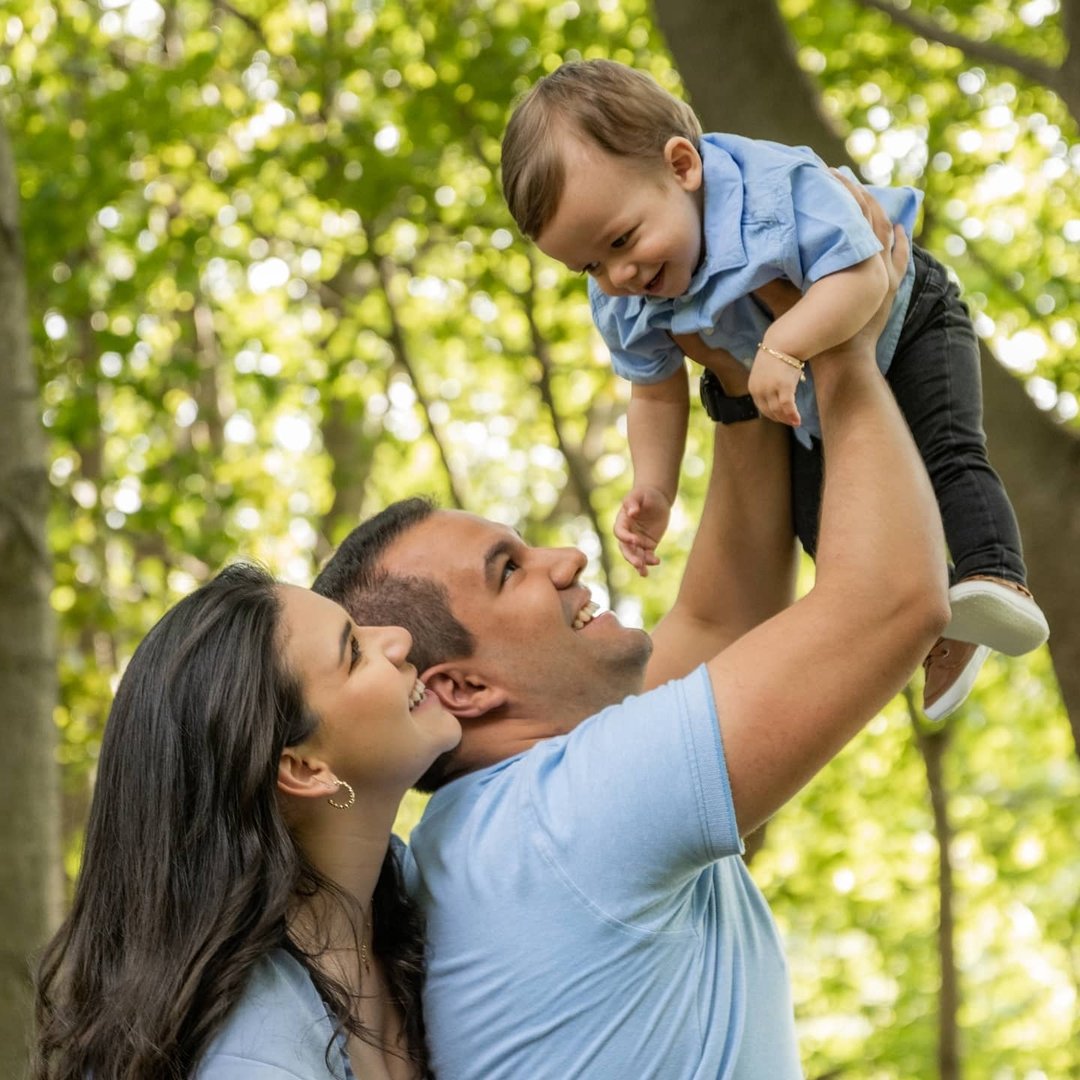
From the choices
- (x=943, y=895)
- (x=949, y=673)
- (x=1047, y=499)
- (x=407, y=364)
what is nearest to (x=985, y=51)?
(x=1047, y=499)

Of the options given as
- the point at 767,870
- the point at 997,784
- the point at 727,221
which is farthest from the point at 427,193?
the point at 997,784

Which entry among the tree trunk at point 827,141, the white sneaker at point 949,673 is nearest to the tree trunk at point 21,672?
the tree trunk at point 827,141

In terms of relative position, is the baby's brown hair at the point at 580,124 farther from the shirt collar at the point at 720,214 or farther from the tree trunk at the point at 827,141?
the tree trunk at the point at 827,141

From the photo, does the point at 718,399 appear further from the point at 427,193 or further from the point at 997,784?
the point at 997,784

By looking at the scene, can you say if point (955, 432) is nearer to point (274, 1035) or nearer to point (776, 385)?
point (776, 385)

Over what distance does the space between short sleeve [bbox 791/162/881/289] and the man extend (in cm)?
11

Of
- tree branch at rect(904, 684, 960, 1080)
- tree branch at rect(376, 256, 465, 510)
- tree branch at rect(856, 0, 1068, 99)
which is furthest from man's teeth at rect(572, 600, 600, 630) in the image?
tree branch at rect(904, 684, 960, 1080)

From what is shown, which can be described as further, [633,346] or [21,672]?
[21,672]

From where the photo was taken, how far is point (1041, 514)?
114 inches

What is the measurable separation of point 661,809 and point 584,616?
0.57 m

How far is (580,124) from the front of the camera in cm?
223

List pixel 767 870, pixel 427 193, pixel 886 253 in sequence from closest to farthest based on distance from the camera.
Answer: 1. pixel 886 253
2. pixel 427 193
3. pixel 767 870

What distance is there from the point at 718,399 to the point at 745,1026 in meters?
0.96

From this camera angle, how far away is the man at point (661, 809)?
187cm
